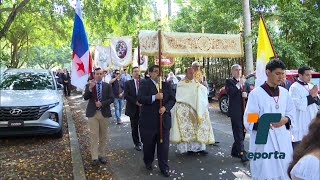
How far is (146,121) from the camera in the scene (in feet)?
19.1

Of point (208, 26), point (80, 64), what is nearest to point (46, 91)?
point (80, 64)

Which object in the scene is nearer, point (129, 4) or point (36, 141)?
point (36, 141)

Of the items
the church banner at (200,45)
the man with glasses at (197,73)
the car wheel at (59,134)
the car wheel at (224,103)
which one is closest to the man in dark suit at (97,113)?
the church banner at (200,45)

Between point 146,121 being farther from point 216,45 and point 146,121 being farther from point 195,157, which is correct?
point 216,45

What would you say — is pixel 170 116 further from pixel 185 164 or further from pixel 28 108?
pixel 28 108

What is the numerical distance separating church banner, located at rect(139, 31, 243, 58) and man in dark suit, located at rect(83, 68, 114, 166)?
3.85ft

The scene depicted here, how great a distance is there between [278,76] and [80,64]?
3406mm

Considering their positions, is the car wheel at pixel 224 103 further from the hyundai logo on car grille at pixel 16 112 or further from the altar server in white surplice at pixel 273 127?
the altar server in white surplice at pixel 273 127

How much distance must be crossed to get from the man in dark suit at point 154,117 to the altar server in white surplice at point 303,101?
6.86ft

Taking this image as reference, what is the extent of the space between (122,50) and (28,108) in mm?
4368

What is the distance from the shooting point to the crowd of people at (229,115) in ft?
12.5

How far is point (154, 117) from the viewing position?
5836mm

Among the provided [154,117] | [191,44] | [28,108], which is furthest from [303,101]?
[28,108]

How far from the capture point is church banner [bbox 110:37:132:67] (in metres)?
11.4
